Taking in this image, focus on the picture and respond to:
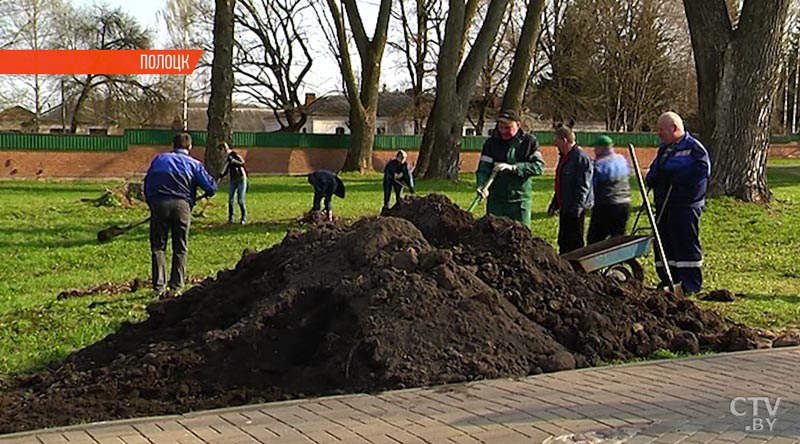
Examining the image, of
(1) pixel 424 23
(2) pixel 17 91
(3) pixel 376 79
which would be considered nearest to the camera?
(3) pixel 376 79

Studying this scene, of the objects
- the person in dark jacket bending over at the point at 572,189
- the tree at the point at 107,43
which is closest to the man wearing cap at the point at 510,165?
the person in dark jacket bending over at the point at 572,189

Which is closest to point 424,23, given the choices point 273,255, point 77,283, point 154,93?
point 154,93

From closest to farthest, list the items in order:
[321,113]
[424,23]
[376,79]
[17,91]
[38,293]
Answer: [38,293] < [376,79] < [424,23] < [17,91] < [321,113]

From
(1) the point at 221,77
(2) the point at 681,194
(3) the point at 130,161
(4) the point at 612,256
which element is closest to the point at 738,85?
(2) the point at 681,194

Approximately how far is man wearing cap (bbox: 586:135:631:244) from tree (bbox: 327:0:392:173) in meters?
27.1

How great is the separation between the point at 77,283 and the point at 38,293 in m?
0.80

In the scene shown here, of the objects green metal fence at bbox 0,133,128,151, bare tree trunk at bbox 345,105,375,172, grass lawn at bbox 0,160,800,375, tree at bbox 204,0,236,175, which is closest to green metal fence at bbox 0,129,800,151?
green metal fence at bbox 0,133,128,151

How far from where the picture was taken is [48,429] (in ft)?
17.6

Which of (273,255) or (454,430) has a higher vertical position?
(273,255)

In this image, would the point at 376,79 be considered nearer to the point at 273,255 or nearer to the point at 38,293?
the point at 38,293

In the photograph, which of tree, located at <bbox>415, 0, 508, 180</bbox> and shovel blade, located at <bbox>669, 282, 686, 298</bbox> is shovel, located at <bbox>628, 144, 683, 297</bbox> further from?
tree, located at <bbox>415, 0, 508, 180</bbox>

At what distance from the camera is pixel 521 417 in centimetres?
561

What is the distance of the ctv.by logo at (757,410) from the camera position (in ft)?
18.1

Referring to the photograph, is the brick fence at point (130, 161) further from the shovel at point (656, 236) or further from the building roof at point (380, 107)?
the shovel at point (656, 236)
